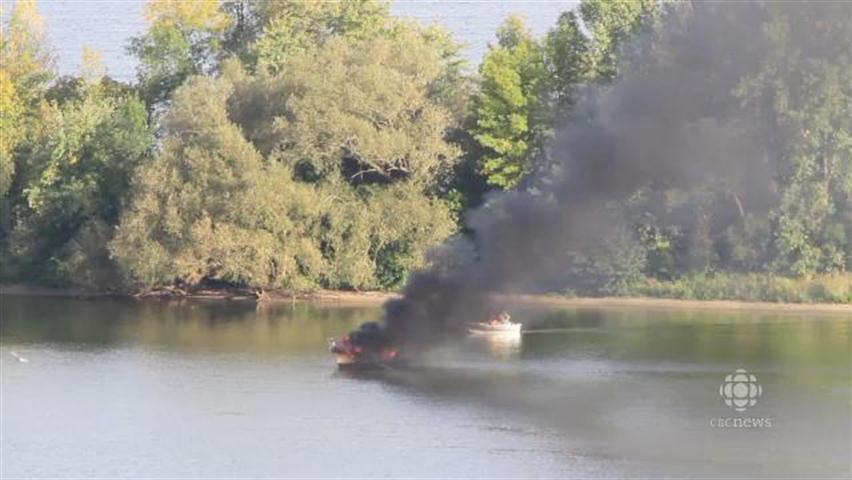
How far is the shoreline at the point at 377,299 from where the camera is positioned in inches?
1762

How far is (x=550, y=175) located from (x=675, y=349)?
5994 mm

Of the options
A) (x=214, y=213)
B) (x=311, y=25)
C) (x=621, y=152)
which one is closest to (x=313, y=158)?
(x=214, y=213)

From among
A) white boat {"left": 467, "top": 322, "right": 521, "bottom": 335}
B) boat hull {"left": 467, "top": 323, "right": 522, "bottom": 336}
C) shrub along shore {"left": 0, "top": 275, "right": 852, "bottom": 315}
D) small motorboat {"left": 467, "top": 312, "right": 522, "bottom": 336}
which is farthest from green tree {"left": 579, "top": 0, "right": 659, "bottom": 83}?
small motorboat {"left": 467, "top": 312, "right": 522, "bottom": 336}

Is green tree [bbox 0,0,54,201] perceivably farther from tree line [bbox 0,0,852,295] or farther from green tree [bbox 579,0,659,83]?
green tree [bbox 579,0,659,83]

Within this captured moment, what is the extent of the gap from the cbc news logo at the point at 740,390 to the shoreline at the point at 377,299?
14.0 ft

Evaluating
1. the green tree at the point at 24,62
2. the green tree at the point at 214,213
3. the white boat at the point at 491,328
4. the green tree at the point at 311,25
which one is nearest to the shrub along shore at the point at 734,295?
the white boat at the point at 491,328

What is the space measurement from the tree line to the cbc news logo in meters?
6.73

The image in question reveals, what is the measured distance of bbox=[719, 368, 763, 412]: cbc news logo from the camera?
35.0m

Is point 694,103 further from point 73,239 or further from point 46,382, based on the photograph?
point 73,239

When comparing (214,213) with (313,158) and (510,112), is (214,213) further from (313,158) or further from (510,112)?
(510,112)

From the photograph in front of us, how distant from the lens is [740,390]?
119 feet

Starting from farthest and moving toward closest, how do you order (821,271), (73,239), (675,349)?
(73,239)
(821,271)
(675,349)

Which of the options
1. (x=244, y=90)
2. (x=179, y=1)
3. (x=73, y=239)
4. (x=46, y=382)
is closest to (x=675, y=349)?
(x=46, y=382)

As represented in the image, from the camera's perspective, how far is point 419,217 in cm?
5097
